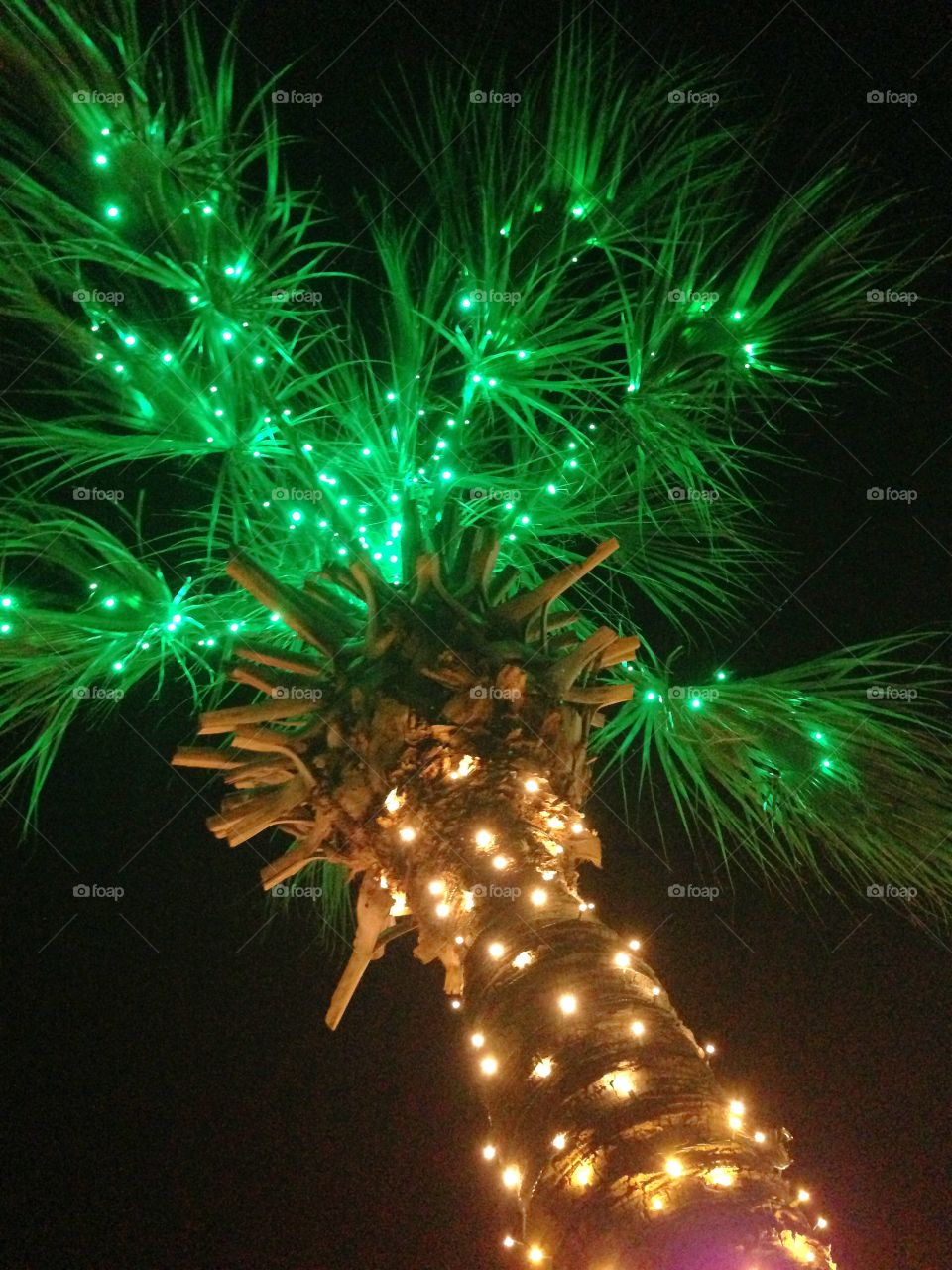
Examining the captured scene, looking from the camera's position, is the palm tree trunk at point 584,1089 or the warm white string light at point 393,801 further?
the warm white string light at point 393,801

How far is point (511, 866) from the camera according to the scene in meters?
3.46

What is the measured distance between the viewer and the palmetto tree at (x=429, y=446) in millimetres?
3977

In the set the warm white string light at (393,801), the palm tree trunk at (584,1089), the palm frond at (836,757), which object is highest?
the palm frond at (836,757)

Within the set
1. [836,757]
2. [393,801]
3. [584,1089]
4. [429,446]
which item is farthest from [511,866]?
[429,446]

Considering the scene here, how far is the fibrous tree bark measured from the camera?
2293 mm

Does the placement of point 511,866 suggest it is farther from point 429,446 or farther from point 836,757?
point 429,446

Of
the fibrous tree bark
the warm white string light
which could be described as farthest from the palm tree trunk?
the warm white string light

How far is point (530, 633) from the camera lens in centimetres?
419

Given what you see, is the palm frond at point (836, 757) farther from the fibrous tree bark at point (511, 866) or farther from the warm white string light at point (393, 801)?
the warm white string light at point (393, 801)

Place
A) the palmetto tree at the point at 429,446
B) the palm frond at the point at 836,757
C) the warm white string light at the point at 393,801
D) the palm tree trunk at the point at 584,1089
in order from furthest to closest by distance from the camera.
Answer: the palm frond at the point at 836,757, the palmetto tree at the point at 429,446, the warm white string light at the point at 393,801, the palm tree trunk at the point at 584,1089

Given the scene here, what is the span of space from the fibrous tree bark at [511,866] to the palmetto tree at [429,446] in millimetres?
21

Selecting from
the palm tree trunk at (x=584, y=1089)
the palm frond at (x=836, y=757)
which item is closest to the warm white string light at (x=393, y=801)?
the palm tree trunk at (x=584, y=1089)

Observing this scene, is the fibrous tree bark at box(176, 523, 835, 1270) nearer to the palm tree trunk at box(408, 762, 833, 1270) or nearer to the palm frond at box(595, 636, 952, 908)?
the palm tree trunk at box(408, 762, 833, 1270)

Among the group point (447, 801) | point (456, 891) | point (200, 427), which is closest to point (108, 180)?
point (200, 427)
